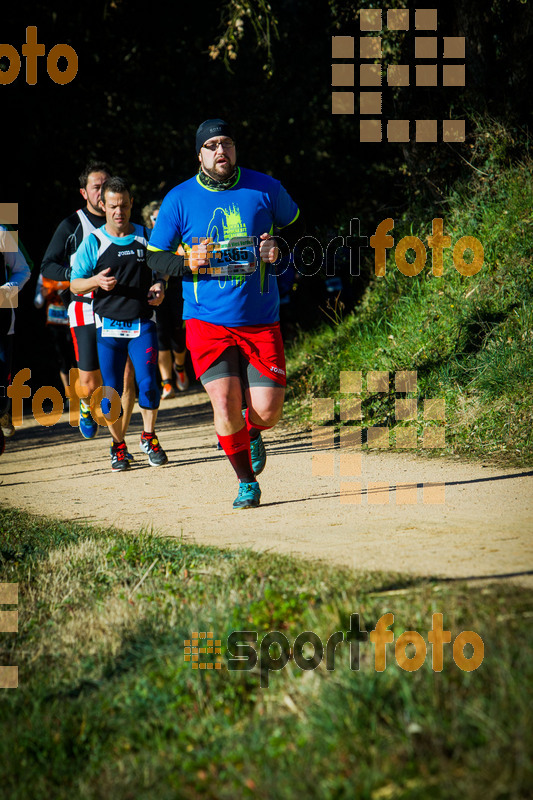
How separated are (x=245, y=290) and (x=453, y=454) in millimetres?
2482

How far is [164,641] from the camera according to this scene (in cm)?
349

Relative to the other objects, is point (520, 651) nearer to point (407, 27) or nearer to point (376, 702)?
point (376, 702)

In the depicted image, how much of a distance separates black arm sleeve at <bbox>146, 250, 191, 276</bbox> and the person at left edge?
160cm

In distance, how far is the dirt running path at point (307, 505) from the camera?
4078mm

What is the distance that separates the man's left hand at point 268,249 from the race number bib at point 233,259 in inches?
2.8

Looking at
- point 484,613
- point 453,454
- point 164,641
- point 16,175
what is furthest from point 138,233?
point 16,175

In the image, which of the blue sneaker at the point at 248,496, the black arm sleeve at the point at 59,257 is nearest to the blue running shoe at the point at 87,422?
the black arm sleeve at the point at 59,257

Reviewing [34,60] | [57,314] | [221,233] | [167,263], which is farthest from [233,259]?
[34,60]

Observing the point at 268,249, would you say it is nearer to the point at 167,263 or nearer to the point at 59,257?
the point at 167,263

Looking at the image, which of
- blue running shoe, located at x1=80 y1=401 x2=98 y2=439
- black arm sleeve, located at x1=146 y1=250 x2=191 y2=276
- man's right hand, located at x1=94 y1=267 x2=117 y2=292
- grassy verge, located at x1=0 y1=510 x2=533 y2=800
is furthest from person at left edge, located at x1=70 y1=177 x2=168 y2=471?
grassy verge, located at x1=0 y1=510 x2=533 y2=800

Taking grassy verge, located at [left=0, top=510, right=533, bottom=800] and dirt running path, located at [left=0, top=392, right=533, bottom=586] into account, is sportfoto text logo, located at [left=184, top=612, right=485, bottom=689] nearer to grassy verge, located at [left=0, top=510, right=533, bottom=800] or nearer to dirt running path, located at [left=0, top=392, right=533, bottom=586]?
grassy verge, located at [left=0, top=510, right=533, bottom=800]

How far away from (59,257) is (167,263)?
2391 mm

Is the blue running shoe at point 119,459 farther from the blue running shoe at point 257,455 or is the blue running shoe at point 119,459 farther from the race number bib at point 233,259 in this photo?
the race number bib at point 233,259

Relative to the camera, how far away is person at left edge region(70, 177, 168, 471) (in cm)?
706
